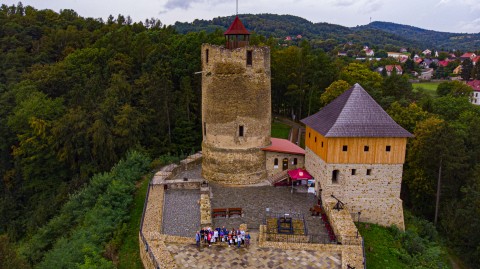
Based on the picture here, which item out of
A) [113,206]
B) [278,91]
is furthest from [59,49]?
[113,206]

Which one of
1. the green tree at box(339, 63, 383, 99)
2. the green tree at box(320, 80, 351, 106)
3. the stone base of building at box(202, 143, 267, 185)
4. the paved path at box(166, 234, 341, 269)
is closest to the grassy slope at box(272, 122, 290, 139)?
the green tree at box(320, 80, 351, 106)

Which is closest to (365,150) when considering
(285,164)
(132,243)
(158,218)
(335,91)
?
(285,164)

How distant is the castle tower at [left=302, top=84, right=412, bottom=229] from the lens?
69.4ft

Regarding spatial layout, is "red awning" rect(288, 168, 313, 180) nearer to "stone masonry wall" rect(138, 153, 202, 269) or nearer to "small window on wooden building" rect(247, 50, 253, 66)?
"stone masonry wall" rect(138, 153, 202, 269)

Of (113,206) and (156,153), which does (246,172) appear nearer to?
(113,206)

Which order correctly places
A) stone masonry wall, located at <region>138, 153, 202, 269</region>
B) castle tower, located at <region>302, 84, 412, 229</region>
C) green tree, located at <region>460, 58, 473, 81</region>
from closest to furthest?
stone masonry wall, located at <region>138, 153, 202, 269</region>, castle tower, located at <region>302, 84, 412, 229</region>, green tree, located at <region>460, 58, 473, 81</region>

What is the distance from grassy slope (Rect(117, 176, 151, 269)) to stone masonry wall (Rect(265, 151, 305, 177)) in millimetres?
8437

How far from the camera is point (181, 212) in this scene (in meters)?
21.1

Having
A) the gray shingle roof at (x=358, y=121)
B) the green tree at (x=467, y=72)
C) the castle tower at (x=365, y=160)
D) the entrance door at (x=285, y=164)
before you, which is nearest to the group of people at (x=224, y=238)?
the castle tower at (x=365, y=160)

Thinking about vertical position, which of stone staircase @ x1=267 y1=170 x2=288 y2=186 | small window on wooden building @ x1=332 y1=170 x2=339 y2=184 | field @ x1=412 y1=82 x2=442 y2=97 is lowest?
stone staircase @ x1=267 y1=170 x2=288 y2=186

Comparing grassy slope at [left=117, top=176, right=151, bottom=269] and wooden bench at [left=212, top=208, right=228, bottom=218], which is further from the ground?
wooden bench at [left=212, top=208, right=228, bottom=218]

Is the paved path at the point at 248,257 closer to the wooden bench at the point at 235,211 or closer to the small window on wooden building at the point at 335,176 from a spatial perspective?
the wooden bench at the point at 235,211

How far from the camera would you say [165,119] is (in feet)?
121

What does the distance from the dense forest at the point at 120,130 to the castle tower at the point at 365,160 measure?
7433 mm
